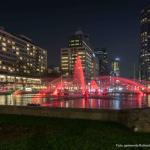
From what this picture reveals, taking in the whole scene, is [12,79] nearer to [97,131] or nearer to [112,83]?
[112,83]

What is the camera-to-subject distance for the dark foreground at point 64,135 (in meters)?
12.4

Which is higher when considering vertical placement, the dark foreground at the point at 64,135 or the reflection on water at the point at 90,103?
the dark foreground at the point at 64,135

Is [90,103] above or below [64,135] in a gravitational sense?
below

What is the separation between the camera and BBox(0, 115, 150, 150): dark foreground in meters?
12.4

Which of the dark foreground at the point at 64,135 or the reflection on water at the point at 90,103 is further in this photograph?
the reflection on water at the point at 90,103


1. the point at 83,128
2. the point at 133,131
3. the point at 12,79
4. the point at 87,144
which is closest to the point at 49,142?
the point at 87,144

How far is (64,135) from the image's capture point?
48.1 feet

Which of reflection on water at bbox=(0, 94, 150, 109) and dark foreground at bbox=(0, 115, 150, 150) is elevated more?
dark foreground at bbox=(0, 115, 150, 150)

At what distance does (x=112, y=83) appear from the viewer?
18612 centimetres

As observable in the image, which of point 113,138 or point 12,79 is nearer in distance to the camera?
point 113,138

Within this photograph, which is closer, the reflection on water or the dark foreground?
the dark foreground

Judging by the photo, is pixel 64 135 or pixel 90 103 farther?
pixel 90 103

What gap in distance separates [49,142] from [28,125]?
5.20 metres

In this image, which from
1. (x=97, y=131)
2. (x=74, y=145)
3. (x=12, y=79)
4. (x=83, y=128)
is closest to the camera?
(x=74, y=145)
